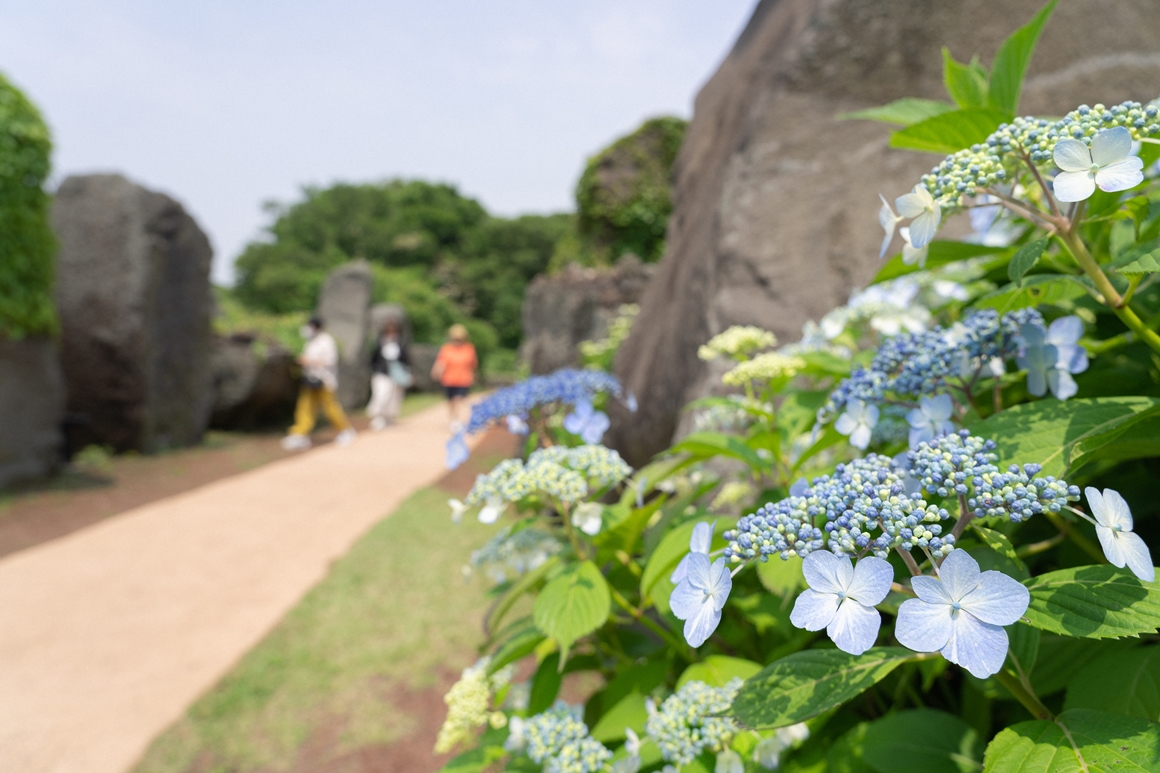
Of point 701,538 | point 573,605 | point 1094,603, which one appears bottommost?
point 573,605

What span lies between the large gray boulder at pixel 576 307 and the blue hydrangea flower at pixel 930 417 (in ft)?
22.6

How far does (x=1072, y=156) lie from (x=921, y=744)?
870 millimetres

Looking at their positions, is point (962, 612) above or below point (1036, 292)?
below

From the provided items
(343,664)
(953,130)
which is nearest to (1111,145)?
(953,130)

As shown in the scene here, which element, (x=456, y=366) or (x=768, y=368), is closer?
(x=768, y=368)

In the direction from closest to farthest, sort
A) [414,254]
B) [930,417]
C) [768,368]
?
[930,417] → [768,368] → [414,254]

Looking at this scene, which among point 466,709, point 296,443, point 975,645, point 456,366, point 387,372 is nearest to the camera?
point 975,645

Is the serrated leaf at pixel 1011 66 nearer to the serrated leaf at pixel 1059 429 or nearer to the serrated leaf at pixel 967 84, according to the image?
the serrated leaf at pixel 967 84

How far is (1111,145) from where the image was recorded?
2.23 ft

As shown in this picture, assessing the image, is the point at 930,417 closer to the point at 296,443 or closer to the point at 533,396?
the point at 533,396

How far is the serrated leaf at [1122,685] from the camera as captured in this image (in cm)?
82

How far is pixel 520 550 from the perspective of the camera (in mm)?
1628

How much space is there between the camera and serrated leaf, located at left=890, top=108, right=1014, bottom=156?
36.5 inches

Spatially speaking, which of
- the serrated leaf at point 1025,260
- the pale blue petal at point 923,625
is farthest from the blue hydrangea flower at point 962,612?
the serrated leaf at point 1025,260
